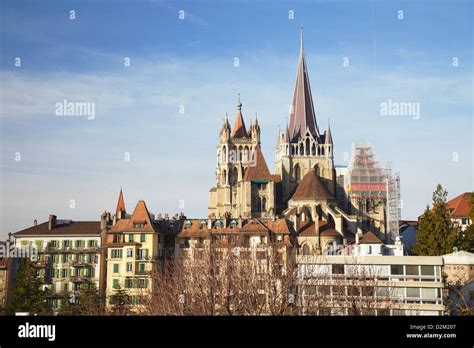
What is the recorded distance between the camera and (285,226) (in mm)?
77562

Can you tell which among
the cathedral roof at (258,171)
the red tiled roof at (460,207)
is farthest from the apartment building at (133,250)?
the red tiled roof at (460,207)

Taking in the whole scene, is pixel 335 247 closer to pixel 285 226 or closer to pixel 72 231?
pixel 285 226

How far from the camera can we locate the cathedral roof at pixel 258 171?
104938 mm

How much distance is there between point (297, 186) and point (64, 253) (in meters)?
45.8

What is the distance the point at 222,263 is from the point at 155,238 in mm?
32623

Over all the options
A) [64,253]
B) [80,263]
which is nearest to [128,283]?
[80,263]

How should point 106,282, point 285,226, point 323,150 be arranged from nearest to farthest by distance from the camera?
point 106,282, point 285,226, point 323,150

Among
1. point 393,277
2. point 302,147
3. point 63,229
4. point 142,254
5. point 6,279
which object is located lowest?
point 6,279

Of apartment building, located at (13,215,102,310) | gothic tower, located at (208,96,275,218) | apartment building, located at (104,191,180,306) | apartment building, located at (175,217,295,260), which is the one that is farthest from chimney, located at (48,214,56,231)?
gothic tower, located at (208,96,275,218)

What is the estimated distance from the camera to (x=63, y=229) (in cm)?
7262

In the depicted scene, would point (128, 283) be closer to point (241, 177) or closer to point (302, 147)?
point (241, 177)

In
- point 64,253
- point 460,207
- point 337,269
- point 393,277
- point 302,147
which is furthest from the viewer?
point 302,147

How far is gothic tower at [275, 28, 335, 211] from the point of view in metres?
112
